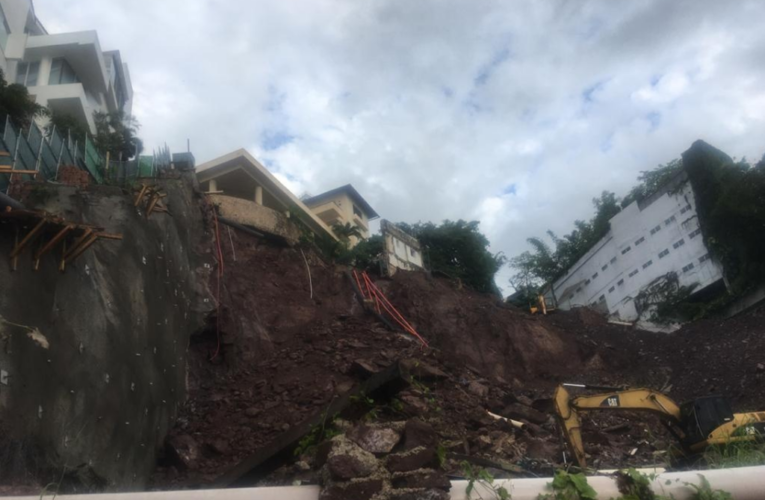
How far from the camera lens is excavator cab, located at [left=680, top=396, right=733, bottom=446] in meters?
7.78

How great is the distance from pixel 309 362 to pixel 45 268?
6.73 metres

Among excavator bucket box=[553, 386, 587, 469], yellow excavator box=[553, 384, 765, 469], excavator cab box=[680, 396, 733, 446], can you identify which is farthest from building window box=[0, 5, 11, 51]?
excavator cab box=[680, 396, 733, 446]

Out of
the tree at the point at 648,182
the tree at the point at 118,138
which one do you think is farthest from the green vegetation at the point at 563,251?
the tree at the point at 118,138

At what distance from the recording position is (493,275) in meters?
31.4

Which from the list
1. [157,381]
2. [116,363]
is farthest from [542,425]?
[116,363]

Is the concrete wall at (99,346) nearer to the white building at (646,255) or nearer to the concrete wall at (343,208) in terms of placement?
the concrete wall at (343,208)

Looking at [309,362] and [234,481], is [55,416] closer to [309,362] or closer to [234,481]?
[234,481]

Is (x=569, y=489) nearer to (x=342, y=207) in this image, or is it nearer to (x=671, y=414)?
(x=671, y=414)

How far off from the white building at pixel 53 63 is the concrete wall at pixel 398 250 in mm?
11844

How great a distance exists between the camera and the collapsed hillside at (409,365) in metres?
9.76

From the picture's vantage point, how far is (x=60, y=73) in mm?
24406

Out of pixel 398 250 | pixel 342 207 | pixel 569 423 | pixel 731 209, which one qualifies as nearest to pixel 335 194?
pixel 342 207

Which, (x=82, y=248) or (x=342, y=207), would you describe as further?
(x=342, y=207)

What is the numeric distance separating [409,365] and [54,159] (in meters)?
7.88
